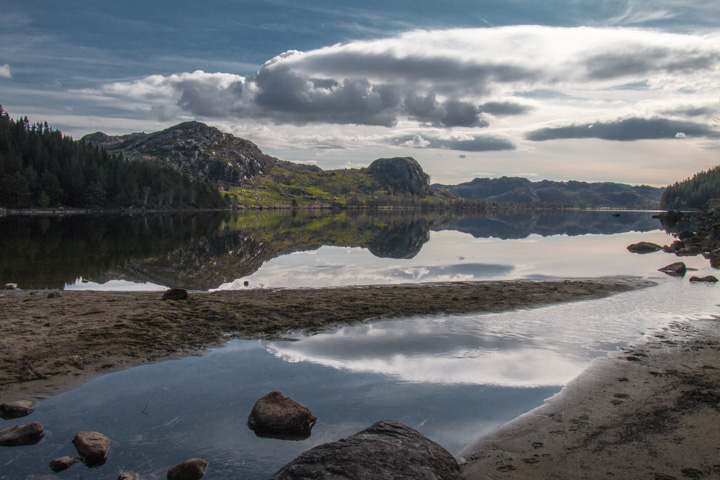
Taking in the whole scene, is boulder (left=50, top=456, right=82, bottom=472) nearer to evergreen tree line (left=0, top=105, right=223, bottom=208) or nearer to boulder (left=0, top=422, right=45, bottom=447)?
boulder (left=0, top=422, right=45, bottom=447)

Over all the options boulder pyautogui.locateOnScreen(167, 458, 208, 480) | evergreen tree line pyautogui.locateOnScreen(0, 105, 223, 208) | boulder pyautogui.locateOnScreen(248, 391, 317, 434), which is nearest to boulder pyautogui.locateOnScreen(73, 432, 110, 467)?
boulder pyautogui.locateOnScreen(167, 458, 208, 480)

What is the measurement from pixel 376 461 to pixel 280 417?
11.5 ft

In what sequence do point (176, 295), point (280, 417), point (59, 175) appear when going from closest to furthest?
point (280, 417)
point (176, 295)
point (59, 175)

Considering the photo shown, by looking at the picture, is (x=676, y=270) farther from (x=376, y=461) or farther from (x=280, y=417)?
(x=376, y=461)

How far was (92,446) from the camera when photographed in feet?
29.9

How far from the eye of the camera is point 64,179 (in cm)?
15862

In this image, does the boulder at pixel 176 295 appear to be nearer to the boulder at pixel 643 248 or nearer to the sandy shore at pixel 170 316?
the sandy shore at pixel 170 316

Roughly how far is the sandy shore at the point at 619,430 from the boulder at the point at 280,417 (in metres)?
3.79

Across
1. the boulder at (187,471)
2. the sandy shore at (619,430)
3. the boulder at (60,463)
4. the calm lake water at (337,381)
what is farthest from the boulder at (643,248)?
the boulder at (60,463)

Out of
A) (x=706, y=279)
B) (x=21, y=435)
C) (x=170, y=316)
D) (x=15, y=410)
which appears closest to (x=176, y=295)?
(x=170, y=316)

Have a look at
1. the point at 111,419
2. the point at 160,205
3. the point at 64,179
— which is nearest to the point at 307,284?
the point at 111,419

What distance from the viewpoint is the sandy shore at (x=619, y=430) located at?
338 inches

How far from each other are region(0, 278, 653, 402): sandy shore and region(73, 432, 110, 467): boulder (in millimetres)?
3710

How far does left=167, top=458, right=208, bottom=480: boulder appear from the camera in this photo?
845 centimetres
